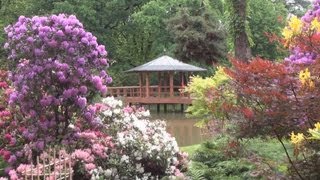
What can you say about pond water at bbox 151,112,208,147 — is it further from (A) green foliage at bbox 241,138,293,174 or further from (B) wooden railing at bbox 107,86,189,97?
(A) green foliage at bbox 241,138,293,174

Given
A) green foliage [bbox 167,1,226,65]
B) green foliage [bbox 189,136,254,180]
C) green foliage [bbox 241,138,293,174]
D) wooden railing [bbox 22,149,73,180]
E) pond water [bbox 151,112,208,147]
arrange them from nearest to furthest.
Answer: wooden railing [bbox 22,149,73,180] → green foliage [bbox 241,138,293,174] → green foliage [bbox 189,136,254,180] → pond water [bbox 151,112,208,147] → green foliage [bbox 167,1,226,65]

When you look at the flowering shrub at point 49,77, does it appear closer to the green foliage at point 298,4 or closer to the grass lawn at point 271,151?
the grass lawn at point 271,151

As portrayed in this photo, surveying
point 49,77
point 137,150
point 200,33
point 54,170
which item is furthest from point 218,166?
point 200,33

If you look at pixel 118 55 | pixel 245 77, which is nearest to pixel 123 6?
pixel 118 55

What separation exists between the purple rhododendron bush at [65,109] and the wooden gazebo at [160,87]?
20.8 m

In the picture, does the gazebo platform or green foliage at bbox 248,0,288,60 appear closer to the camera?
the gazebo platform

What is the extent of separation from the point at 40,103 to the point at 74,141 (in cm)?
78

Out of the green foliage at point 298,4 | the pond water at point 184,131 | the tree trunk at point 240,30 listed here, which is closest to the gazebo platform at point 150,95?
the pond water at point 184,131

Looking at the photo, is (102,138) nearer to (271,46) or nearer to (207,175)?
(207,175)

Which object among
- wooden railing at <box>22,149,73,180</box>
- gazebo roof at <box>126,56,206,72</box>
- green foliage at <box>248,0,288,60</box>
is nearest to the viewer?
wooden railing at <box>22,149,73,180</box>

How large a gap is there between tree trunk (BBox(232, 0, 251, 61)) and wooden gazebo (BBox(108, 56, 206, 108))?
17110 mm

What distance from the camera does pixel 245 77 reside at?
580cm

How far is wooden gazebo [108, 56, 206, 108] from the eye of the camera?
2973cm

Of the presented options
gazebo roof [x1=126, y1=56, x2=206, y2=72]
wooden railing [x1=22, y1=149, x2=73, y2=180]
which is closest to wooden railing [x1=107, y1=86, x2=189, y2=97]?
gazebo roof [x1=126, y1=56, x2=206, y2=72]
